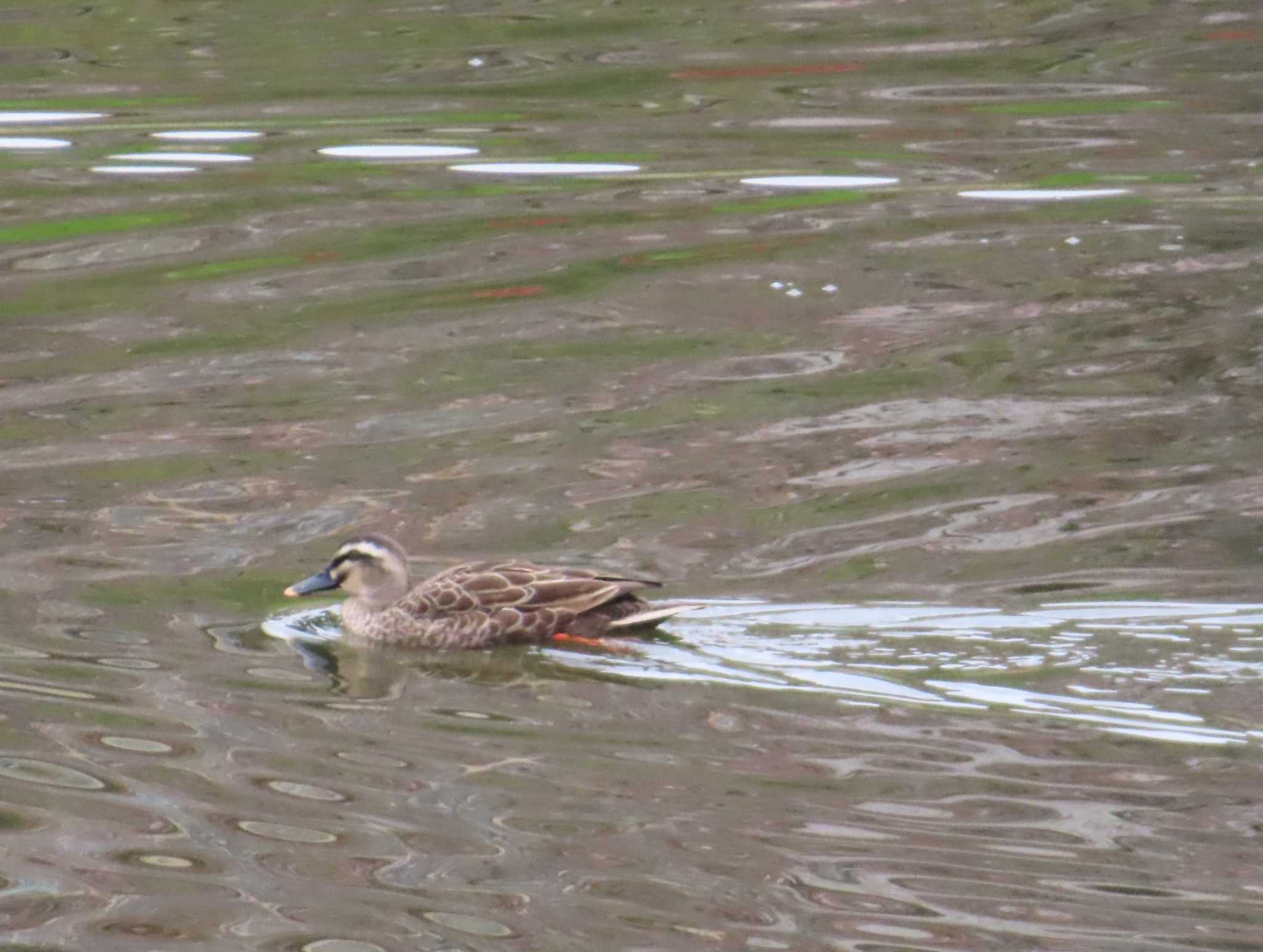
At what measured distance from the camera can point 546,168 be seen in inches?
560

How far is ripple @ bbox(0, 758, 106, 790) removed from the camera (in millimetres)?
6512

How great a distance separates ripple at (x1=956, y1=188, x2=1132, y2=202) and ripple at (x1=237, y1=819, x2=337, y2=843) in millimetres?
8045

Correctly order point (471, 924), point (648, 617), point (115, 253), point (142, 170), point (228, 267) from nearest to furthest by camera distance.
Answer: point (471, 924)
point (648, 617)
point (228, 267)
point (115, 253)
point (142, 170)

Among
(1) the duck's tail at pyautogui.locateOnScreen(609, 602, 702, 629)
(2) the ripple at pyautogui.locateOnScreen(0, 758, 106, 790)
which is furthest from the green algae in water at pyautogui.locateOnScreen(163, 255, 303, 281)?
(2) the ripple at pyautogui.locateOnScreen(0, 758, 106, 790)

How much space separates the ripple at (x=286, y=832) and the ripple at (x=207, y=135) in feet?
30.9

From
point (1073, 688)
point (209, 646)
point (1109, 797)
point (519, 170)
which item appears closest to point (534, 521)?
point (209, 646)

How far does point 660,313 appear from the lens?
11.6 m

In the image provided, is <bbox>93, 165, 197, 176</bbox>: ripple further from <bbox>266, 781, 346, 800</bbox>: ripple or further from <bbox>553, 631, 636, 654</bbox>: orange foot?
<bbox>266, 781, 346, 800</bbox>: ripple

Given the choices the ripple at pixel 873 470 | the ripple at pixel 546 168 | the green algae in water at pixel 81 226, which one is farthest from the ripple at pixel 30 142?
the ripple at pixel 873 470

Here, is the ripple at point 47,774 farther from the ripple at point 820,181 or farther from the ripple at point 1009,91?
the ripple at point 1009,91

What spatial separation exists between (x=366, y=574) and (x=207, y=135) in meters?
7.71

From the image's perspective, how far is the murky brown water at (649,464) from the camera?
19.3ft

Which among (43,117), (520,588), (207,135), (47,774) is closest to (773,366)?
(520,588)

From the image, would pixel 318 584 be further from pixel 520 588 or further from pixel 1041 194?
pixel 1041 194
